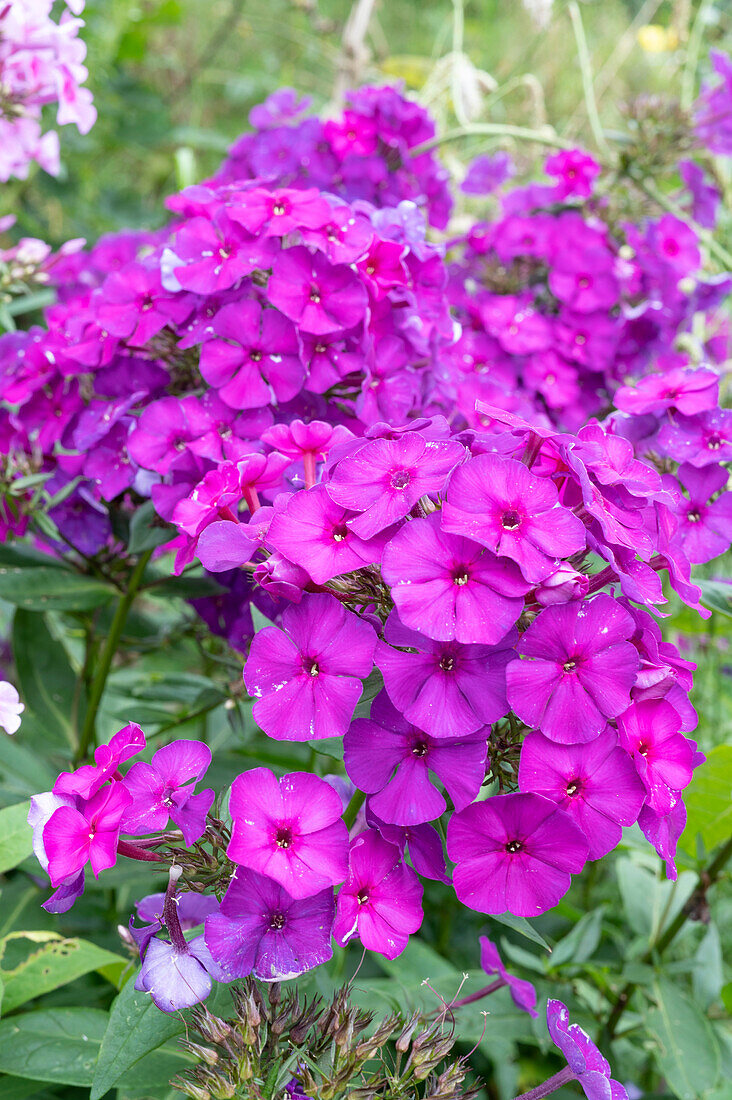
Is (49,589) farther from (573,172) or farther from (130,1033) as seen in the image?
(573,172)

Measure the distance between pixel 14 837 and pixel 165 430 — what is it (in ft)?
1.64

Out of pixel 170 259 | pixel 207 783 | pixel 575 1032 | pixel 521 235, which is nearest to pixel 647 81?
pixel 521 235

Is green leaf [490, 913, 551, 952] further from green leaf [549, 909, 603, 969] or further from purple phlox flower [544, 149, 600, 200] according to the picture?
purple phlox flower [544, 149, 600, 200]

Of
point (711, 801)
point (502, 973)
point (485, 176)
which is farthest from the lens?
point (485, 176)

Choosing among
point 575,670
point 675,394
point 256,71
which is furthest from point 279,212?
point 256,71

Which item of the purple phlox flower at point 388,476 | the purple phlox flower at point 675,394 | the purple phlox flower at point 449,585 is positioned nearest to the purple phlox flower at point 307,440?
the purple phlox flower at point 388,476

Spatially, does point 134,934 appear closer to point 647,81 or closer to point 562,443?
point 562,443

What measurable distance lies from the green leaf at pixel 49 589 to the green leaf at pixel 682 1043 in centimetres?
97

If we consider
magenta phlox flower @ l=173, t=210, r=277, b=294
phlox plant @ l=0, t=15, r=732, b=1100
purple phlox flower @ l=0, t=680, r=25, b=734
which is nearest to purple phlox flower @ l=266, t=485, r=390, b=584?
phlox plant @ l=0, t=15, r=732, b=1100

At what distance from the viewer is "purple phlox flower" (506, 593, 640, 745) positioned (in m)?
0.71

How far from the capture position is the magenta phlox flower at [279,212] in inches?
45.0

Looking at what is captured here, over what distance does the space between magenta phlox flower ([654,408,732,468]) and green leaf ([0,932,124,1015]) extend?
871mm

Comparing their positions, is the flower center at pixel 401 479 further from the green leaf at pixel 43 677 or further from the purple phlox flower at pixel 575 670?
the green leaf at pixel 43 677

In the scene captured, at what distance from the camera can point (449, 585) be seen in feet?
2.36
